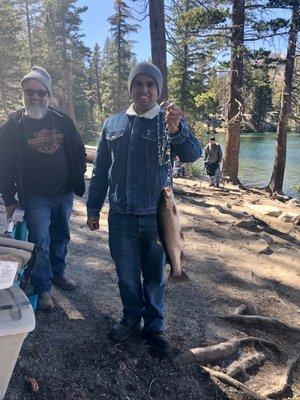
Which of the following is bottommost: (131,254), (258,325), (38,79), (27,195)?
(258,325)

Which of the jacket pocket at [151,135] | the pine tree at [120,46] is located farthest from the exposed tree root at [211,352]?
the pine tree at [120,46]

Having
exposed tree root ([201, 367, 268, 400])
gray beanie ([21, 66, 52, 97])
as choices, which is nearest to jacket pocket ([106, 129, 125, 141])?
gray beanie ([21, 66, 52, 97])

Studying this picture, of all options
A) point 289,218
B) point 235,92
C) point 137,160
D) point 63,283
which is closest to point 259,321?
point 63,283

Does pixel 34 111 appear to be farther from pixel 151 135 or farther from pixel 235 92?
pixel 235 92

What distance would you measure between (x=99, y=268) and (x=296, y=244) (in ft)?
16.0

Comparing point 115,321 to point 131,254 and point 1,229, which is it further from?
point 1,229

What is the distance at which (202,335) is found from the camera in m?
4.40

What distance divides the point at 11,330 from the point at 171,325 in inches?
97.5

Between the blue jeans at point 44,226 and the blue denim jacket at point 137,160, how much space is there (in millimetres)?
975

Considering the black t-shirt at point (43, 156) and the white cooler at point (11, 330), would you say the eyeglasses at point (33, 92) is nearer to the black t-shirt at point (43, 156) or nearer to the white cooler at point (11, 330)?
the black t-shirt at point (43, 156)

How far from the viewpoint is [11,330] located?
239 centimetres

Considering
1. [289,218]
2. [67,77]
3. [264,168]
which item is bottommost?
[264,168]

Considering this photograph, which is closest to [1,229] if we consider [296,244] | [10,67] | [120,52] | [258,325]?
[258,325]

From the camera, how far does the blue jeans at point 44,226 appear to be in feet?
13.6
